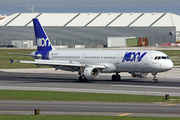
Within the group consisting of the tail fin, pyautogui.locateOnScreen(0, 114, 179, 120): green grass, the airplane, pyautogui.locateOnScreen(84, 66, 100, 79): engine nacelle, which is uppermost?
the tail fin

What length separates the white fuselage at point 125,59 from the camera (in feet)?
161

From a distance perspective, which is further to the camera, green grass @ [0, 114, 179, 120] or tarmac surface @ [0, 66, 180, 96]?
tarmac surface @ [0, 66, 180, 96]

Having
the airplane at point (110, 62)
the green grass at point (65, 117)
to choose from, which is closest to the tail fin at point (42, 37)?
the airplane at point (110, 62)

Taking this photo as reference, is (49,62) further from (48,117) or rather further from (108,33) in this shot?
(108,33)

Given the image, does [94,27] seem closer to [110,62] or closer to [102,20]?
[102,20]

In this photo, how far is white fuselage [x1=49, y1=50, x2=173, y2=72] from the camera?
49.2m

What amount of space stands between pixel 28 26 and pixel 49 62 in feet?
415

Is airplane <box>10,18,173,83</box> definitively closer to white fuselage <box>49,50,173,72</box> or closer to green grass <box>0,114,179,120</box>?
white fuselage <box>49,50,173,72</box>

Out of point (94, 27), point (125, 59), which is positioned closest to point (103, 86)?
point (125, 59)

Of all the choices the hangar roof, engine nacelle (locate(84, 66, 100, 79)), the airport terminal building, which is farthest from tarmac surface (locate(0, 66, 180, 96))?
the hangar roof

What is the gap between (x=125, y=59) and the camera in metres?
51.6

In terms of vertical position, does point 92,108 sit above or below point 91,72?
below

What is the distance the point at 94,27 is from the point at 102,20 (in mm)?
5747

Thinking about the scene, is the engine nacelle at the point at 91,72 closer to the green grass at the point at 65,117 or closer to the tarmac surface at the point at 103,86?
the tarmac surface at the point at 103,86
